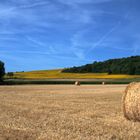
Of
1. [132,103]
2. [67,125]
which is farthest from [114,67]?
[67,125]

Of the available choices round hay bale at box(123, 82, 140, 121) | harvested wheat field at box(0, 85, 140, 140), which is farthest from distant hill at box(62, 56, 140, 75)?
round hay bale at box(123, 82, 140, 121)

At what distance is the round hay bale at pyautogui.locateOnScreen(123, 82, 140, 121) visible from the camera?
1308 cm

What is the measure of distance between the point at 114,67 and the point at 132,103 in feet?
296

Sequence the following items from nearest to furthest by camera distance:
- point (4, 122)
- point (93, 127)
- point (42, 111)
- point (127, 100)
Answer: point (93, 127) → point (4, 122) → point (127, 100) → point (42, 111)

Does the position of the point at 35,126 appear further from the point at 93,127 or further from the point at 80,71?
the point at 80,71

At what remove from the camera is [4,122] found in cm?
1295

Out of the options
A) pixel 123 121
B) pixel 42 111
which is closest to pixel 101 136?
pixel 123 121

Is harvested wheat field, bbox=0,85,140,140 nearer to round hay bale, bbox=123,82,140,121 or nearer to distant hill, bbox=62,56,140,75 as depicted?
round hay bale, bbox=123,82,140,121

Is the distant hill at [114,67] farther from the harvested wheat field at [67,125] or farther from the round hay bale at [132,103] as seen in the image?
the round hay bale at [132,103]

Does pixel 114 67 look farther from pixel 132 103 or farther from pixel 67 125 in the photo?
pixel 67 125

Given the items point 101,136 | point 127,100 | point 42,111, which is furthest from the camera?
point 42,111

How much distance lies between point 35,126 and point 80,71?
99.3 m

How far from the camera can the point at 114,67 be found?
103250mm

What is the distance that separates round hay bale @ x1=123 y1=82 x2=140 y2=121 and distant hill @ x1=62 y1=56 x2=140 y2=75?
78.7 meters
